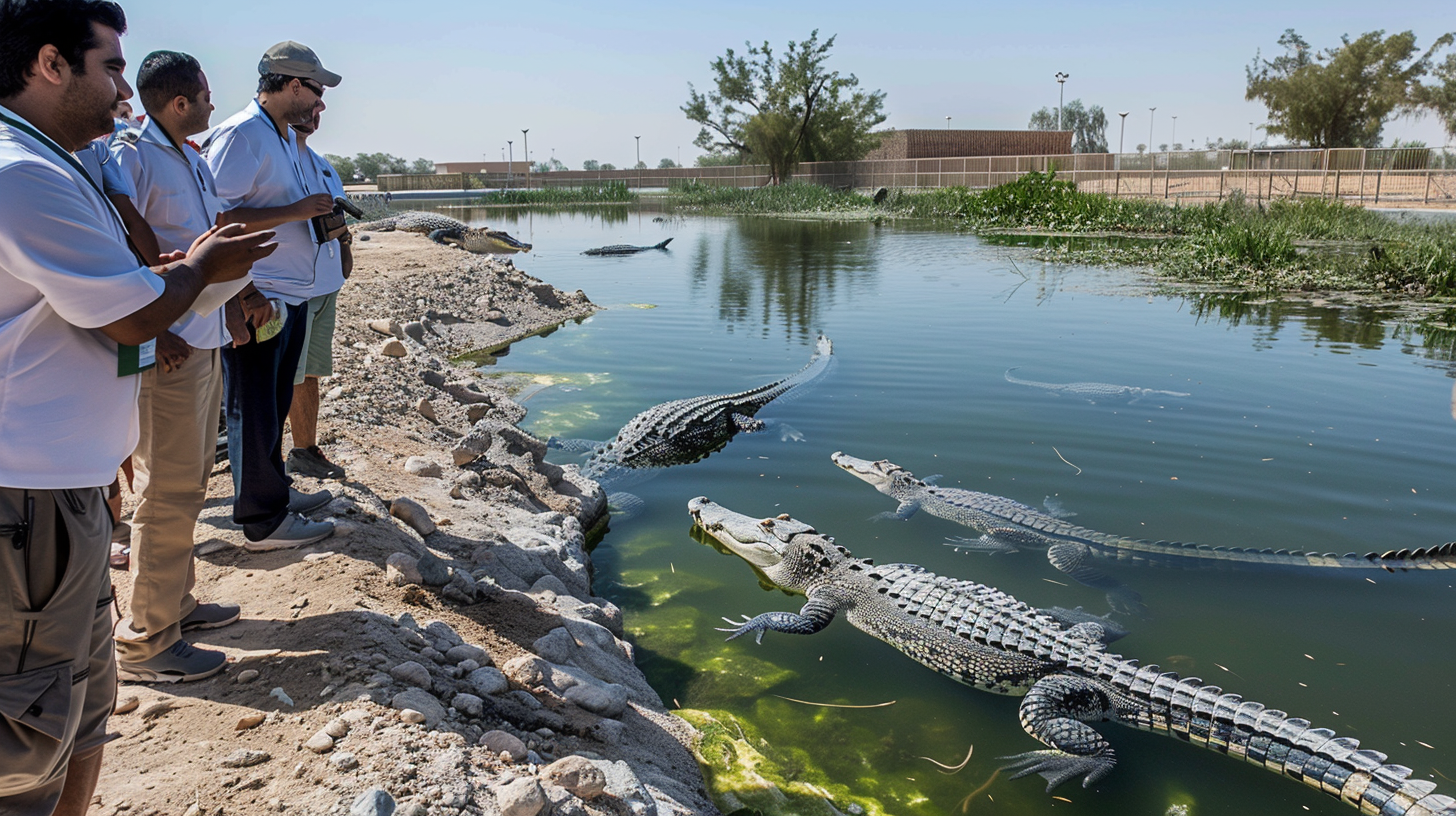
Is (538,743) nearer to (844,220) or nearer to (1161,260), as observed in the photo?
(1161,260)

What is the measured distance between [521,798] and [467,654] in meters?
0.85

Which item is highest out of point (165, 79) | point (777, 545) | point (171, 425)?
point (165, 79)

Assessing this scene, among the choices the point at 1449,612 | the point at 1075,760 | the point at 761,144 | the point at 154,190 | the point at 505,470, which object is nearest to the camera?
the point at 154,190

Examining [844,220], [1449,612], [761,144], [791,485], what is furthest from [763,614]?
[761,144]

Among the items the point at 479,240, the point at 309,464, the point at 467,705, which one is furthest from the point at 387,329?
the point at 479,240

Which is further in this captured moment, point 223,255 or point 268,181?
point 268,181

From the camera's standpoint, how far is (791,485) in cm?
612

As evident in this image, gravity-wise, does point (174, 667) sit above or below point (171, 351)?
below

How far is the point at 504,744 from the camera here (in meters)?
2.32

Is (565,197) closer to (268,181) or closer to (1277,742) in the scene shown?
(268,181)

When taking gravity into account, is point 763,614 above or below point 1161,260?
below

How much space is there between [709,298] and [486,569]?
406 inches

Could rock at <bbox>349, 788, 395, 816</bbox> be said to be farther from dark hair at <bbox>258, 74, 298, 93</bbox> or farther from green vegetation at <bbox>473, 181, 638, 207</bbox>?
green vegetation at <bbox>473, 181, 638, 207</bbox>

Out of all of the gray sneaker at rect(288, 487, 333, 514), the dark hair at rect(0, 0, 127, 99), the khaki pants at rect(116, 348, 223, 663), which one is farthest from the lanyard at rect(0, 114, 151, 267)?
the gray sneaker at rect(288, 487, 333, 514)
